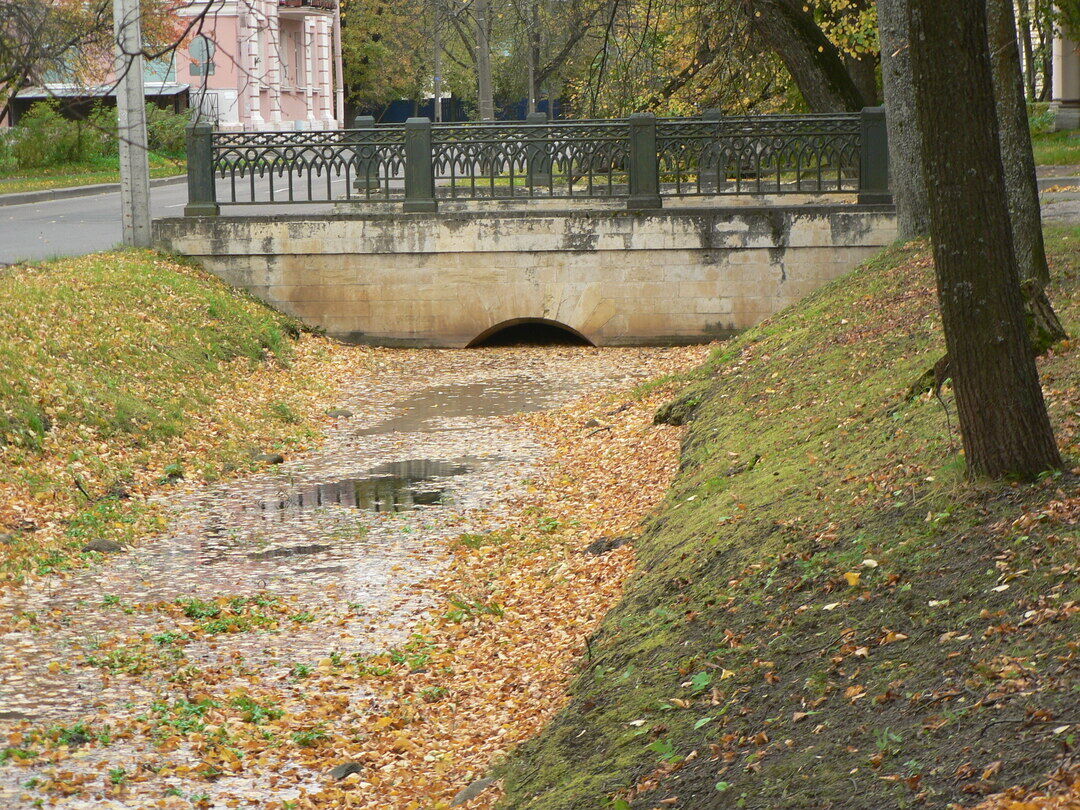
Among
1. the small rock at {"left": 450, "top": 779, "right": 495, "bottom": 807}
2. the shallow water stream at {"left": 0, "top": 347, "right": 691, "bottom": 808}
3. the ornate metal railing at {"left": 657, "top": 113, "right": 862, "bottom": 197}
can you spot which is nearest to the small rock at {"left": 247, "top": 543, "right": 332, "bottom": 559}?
the shallow water stream at {"left": 0, "top": 347, "right": 691, "bottom": 808}

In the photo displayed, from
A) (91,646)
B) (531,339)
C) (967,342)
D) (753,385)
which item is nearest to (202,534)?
(91,646)

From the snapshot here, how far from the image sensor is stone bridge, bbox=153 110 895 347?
17.5m

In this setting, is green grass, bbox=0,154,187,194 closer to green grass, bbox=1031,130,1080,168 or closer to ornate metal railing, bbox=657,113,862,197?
ornate metal railing, bbox=657,113,862,197

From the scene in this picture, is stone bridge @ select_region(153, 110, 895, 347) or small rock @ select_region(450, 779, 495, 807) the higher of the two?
stone bridge @ select_region(153, 110, 895, 347)

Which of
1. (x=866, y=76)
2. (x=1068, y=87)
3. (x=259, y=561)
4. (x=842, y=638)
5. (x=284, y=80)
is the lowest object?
(x=259, y=561)

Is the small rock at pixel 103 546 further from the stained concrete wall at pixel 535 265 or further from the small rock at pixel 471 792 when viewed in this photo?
the stained concrete wall at pixel 535 265

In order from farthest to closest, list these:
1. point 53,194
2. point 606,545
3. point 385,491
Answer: point 53,194, point 385,491, point 606,545

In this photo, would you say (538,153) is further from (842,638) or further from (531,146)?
(842,638)

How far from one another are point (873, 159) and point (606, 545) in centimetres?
1039

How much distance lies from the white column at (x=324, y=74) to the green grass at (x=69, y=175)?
1388 cm

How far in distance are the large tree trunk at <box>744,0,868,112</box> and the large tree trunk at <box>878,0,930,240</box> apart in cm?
471

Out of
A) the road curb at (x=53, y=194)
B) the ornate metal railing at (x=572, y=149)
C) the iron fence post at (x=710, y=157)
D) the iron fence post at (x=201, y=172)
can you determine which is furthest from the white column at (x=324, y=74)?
the iron fence post at (x=710, y=157)

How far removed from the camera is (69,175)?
32562mm

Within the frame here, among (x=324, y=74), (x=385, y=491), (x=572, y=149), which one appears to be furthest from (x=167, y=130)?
(x=385, y=491)
